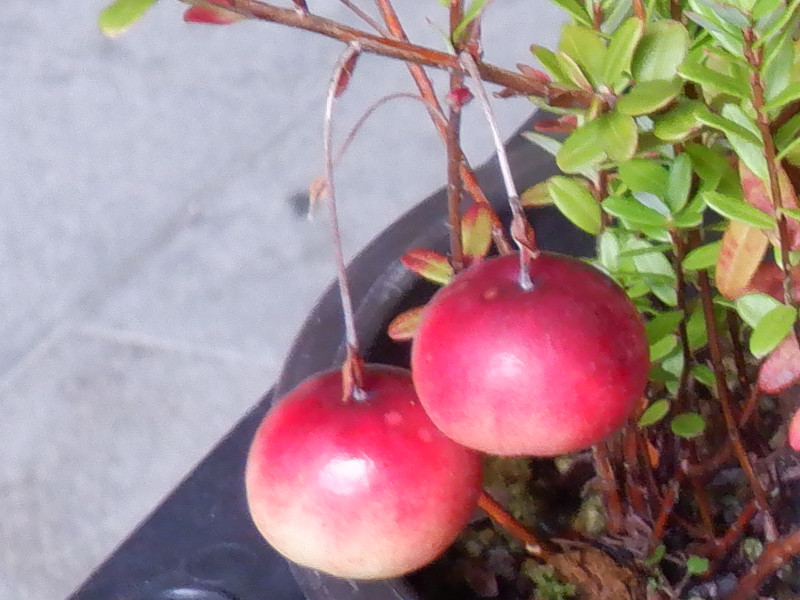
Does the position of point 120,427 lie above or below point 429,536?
below

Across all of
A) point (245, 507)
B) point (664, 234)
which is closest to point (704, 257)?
point (664, 234)

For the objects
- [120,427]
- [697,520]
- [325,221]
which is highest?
[697,520]

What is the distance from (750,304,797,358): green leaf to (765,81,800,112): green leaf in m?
0.09

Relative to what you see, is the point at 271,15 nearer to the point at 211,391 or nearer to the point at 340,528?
the point at 340,528

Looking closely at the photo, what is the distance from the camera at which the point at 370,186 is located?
126 centimetres

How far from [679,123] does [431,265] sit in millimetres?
160

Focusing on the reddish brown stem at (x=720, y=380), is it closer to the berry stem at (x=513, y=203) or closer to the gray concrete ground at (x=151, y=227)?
the berry stem at (x=513, y=203)

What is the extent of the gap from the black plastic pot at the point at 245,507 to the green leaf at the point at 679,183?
0.68ft

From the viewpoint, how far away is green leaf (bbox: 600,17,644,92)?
0.32 m

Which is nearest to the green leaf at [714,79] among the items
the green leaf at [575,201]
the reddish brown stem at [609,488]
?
the green leaf at [575,201]

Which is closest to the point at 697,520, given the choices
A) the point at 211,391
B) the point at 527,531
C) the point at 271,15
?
the point at 527,531

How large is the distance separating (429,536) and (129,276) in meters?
0.93

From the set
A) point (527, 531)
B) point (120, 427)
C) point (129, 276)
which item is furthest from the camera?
point (129, 276)

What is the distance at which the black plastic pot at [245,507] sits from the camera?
0.54m
